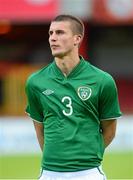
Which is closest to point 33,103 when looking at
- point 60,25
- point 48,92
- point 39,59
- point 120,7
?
point 48,92

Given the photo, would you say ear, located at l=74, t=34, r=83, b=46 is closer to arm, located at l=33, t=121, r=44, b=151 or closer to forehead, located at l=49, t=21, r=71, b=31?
forehead, located at l=49, t=21, r=71, b=31

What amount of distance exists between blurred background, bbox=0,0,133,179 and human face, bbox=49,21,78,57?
21.5ft

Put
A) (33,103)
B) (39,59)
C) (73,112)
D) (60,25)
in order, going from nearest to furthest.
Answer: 1. (73,112)
2. (60,25)
3. (33,103)
4. (39,59)

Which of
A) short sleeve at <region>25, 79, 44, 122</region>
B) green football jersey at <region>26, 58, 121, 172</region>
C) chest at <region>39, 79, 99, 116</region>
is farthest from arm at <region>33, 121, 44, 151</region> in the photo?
chest at <region>39, 79, 99, 116</region>

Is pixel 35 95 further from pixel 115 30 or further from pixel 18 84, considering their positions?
pixel 115 30

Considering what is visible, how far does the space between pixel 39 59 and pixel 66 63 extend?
1816cm

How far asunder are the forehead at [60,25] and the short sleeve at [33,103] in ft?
1.66

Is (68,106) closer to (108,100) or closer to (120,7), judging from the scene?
(108,100)

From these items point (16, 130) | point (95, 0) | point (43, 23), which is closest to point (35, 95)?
point (16, 130)

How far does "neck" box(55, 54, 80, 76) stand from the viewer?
7043mm

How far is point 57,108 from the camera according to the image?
6930 mm

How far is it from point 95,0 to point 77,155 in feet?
49.5

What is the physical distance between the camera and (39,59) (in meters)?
25.2

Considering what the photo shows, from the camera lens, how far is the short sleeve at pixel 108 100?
7.04 metres
